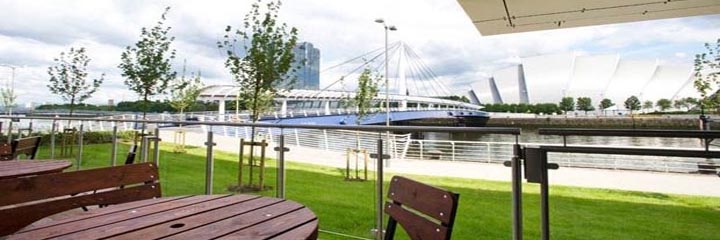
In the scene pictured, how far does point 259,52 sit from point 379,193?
14.1ft

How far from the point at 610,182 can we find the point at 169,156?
16.0 feet

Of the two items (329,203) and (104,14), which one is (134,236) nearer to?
(329,203)

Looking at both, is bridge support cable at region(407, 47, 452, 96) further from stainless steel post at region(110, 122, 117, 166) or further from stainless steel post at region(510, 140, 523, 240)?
stainless steel post at region(510, 140, 523, 240)

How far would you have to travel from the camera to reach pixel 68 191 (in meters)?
1.74

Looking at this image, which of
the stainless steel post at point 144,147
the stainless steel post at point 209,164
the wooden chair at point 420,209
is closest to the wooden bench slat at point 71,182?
the wooden chair at point 420,209

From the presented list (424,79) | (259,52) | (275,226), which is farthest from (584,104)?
(275,226)

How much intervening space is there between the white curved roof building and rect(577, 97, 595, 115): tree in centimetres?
189

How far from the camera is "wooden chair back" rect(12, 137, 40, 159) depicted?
3426 mm

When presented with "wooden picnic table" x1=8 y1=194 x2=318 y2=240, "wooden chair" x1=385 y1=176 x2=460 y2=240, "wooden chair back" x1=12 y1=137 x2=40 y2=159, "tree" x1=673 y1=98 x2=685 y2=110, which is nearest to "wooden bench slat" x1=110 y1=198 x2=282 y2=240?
"wooden picnic table" x1=8 y1=194 x2=318 y2=240

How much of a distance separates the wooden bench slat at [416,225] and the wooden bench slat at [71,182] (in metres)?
1.27

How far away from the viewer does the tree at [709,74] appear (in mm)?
9530

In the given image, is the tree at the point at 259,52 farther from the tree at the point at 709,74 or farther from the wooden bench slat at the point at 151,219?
the tree at the point at 709,74

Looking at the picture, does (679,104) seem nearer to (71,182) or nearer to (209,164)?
(209,164)

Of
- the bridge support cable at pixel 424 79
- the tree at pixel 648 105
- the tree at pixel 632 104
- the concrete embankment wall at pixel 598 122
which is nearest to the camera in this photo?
the concrete embankment wall at pixel 598 122
